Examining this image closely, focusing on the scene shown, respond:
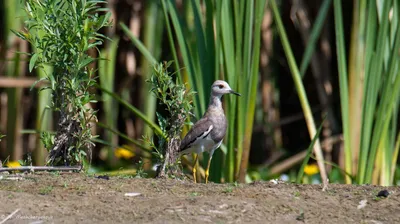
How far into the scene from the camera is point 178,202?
358 centimetres

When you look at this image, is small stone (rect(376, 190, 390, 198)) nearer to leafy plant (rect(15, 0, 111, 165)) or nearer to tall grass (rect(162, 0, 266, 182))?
tall grass (rect(162, 0, 266, 182))

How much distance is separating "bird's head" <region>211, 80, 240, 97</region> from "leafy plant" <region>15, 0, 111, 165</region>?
0.91 m

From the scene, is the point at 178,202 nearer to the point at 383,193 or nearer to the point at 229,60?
the point at 383,193

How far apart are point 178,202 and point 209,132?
1432 mm

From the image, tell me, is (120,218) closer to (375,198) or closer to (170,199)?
(170,199)

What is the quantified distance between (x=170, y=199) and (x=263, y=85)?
17.2 feet

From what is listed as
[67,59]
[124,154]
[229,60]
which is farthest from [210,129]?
[124,154]

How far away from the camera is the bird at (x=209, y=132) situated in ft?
16.2

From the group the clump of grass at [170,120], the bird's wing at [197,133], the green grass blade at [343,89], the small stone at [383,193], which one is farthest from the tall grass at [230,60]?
the small stone at [383,193]

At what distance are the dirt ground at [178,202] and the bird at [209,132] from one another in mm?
891

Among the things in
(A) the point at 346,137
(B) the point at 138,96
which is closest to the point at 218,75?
(A) the point at 346,137

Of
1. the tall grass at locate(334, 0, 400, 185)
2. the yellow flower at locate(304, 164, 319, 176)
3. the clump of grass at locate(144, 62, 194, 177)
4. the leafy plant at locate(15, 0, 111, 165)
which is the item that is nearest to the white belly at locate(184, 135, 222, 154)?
the clump of grass at locate(144, 62, 194, 177)

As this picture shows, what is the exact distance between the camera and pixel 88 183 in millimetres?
3953

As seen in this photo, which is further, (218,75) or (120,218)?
(218,75)
